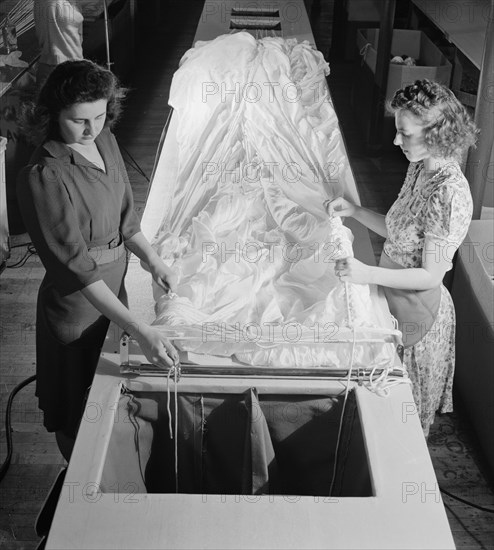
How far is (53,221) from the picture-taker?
221cm

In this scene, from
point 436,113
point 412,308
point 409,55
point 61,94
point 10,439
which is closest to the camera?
point 61,94

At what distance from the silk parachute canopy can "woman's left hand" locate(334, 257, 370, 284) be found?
0.07 metres

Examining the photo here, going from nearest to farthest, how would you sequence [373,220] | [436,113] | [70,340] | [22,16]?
[436,113] < [70,340] < [373,220] < [22,16]

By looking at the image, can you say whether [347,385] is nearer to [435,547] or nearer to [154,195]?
[435,547]

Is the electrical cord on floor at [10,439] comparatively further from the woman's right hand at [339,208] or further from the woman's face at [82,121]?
the woman's face at [82,121]

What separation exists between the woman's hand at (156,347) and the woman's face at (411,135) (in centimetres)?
94

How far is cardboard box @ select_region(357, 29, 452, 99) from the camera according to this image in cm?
577

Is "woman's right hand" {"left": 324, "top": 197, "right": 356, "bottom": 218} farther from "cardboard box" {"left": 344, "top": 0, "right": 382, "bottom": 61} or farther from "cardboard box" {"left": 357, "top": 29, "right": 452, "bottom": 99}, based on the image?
"cardboard box" {"left": 344, "top": 0, "right": 382, "bottom": 61}

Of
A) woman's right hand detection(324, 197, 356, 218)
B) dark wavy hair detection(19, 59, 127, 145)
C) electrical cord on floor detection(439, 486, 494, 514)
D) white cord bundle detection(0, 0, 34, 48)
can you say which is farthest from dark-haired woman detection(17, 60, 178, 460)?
white cord bundle detection(0, 0, 34, 48)

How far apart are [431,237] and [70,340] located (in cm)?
118

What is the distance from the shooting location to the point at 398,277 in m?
2.47

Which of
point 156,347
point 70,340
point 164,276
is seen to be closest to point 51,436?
point 70,340

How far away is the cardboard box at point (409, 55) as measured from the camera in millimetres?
5766

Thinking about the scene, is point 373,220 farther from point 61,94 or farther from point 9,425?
point 9,425
